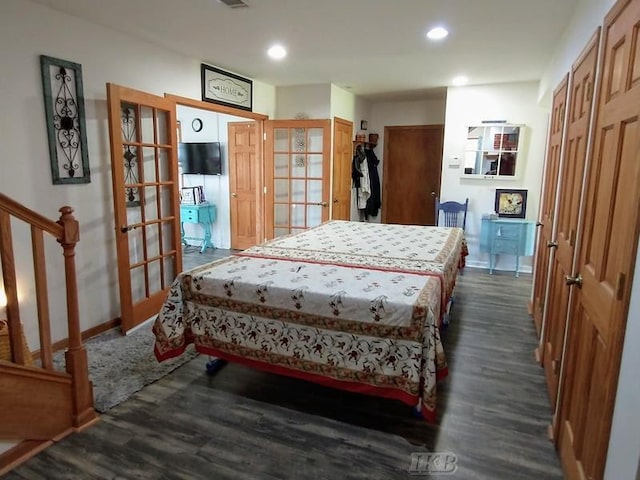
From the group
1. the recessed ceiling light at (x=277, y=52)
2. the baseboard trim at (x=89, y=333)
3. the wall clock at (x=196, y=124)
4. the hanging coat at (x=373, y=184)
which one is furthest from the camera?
the hanging coat at (x=373, y=184)

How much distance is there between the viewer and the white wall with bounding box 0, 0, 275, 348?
2596 mm

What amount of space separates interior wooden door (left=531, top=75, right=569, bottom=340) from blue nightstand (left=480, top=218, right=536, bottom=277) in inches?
55.6

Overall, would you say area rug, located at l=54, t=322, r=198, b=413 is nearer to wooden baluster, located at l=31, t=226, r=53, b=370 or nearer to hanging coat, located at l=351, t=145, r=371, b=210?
wooden baluster, located at l=31, t=226, r=53, b=370

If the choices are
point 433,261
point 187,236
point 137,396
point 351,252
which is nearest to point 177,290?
point 137,396

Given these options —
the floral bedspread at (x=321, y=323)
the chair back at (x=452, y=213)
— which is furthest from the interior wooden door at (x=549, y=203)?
the chair back at (x=452, y=213)

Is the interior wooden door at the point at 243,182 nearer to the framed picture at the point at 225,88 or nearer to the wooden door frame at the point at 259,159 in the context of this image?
the wooden door frame at the point at 259,159

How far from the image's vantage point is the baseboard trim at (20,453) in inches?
73.4

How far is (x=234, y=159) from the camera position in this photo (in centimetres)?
609

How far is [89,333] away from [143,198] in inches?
46.2

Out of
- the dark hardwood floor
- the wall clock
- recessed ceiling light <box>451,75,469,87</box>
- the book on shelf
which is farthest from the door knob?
the wall clock

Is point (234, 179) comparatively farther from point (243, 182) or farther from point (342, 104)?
point (342, 104)

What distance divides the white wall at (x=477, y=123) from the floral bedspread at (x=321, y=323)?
344 centimetres

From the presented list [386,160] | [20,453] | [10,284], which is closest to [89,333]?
[20,453]

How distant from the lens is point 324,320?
6.96 feet
